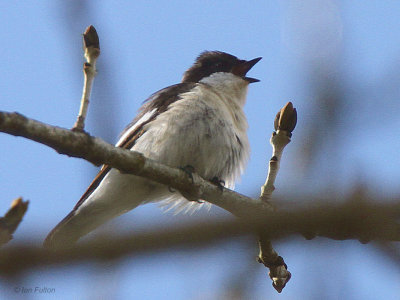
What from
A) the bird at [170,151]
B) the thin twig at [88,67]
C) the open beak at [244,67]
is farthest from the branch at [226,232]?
the open beak at [244,67]

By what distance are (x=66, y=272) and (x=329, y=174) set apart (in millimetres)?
1243

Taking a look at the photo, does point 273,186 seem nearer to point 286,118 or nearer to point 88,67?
point 286,118

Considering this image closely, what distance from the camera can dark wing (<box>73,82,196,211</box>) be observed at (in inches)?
211

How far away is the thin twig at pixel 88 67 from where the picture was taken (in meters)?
3.16

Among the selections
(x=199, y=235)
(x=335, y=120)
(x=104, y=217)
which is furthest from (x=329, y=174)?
(x=104, y=217)

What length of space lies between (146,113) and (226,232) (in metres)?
4.62

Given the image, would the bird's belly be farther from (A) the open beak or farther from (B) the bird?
(A) the open beak

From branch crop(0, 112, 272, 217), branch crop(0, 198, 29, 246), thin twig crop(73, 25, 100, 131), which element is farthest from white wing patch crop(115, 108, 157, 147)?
branch crop(0, 198, 29, 246)

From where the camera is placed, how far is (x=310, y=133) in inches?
101

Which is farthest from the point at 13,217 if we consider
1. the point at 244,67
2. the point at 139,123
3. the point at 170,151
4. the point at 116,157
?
the point at 244,67

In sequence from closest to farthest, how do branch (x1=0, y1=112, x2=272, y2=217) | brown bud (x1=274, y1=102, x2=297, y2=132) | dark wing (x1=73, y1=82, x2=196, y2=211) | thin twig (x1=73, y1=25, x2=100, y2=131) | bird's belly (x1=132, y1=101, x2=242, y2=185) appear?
branch (x1=0, y1=112, x2=272, y2=217), thin twig (x1=73, y1=25, x2=100, y2=131), brown bud (x1=274, y1=102, x2=297, y2=132), bird's belly (x1=132, y1=101, x2=242, y2=185), dark wing (x1=73, y1=82, x2=196, y2=211)

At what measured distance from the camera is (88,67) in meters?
3.28

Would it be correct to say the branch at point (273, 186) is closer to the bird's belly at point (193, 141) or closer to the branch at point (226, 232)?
the bird's belly at point (193, 141)

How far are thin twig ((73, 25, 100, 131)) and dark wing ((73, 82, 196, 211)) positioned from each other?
2032 mm
